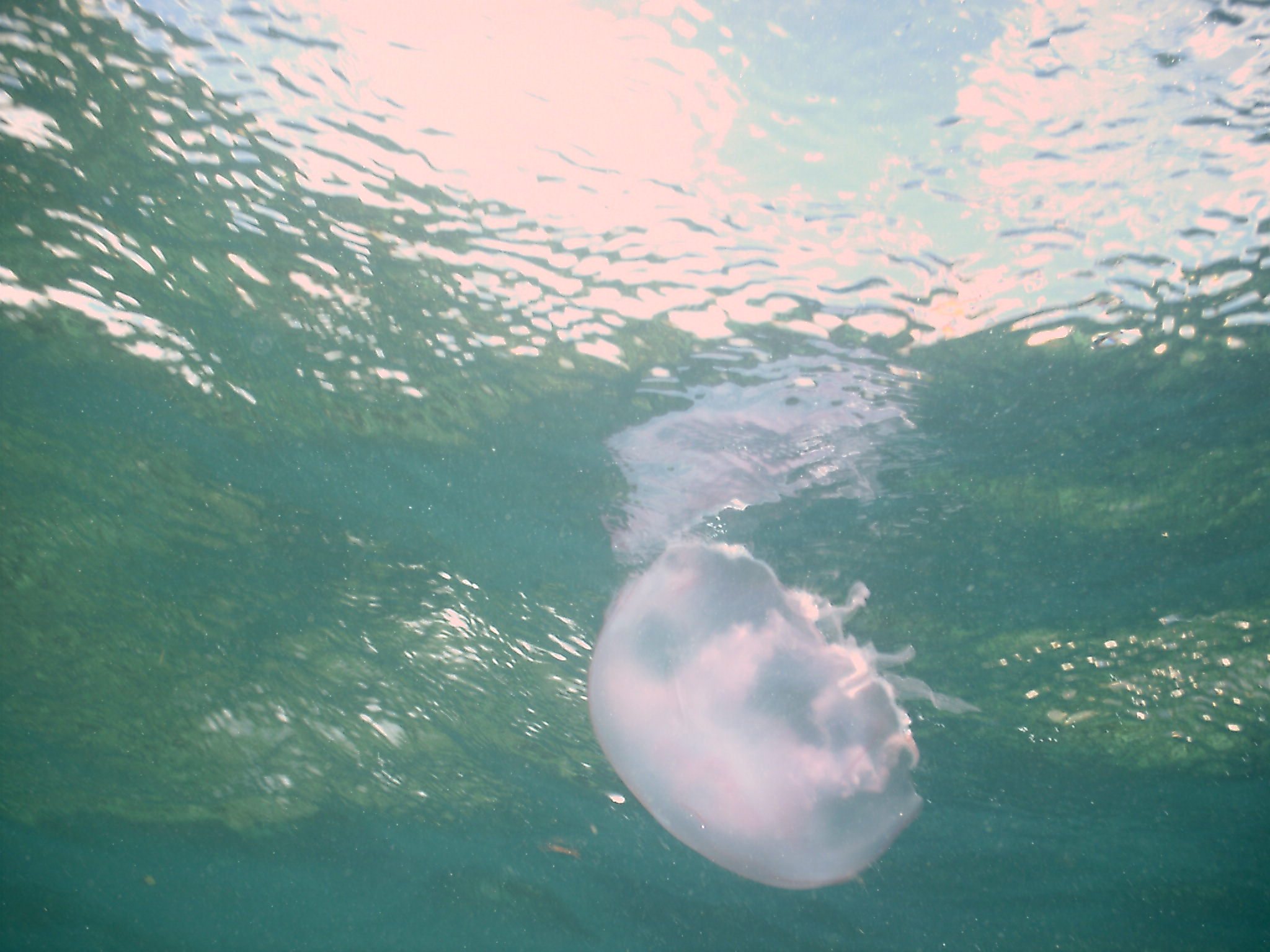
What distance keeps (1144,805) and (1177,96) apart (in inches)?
397

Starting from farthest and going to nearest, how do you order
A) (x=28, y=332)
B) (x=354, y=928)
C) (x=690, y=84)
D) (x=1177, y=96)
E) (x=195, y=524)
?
(x=354, y=928) < (x=195, y=524) < (x=28, y=332) < (x=690, y=84) < (x=1177, y=96)

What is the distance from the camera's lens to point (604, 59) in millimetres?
4199

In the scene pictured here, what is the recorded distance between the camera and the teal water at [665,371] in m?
4.14

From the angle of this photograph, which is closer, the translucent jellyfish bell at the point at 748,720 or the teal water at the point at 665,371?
the teal water at the point at 665,371

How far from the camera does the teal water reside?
13.6 feet

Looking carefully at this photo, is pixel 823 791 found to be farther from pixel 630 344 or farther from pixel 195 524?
pixel 195 524

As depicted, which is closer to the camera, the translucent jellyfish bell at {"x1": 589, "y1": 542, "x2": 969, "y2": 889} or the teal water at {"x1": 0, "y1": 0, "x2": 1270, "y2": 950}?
the teal water at {"x1": 0, "y1": 0, "x2": 1270, "y2": 950}

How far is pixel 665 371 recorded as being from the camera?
5766 mm

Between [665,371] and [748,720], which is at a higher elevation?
[665,371]

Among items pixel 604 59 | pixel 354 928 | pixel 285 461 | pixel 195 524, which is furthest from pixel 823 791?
A: pixel 354 928

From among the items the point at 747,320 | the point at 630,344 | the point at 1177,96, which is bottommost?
the point at 630,344

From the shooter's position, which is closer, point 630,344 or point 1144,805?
point 630,344

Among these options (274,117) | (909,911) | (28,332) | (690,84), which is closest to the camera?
(690,84)

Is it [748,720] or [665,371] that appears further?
[748,720]
